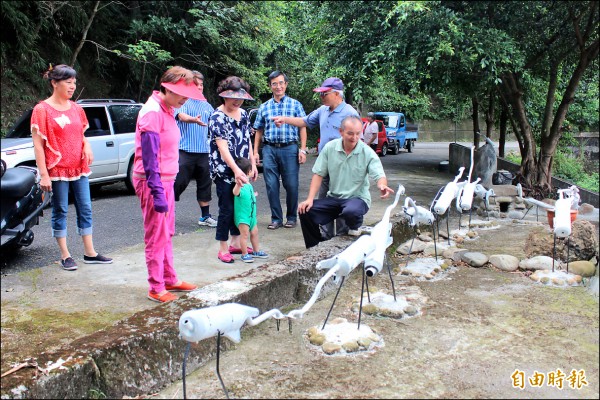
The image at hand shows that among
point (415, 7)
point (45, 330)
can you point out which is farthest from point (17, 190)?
point (415, 7)

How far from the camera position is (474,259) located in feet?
18.4

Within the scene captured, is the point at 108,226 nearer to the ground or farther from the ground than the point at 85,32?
nearer to the ground

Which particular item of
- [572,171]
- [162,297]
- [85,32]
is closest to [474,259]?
[162,297]

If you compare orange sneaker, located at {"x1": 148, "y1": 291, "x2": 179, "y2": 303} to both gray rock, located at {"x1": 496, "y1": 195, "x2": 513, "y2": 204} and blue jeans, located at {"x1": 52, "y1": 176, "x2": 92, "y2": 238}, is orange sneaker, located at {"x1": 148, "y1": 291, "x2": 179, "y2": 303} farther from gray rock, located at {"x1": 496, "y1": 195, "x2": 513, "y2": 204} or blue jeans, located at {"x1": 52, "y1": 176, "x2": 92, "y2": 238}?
gray rock, located at {"x1": 496, "y1": 195, "x2": 513, "y2": 204}

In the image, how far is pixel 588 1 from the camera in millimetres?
9625

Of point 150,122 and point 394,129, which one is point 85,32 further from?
point 394,129

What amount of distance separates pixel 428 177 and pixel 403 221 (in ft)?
29.6

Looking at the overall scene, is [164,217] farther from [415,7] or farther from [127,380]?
[415,7]

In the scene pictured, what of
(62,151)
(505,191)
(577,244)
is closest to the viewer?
(62,151)

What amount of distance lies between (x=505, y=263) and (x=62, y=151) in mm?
4073

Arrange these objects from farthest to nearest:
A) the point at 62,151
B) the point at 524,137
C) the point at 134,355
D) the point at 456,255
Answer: the point at 524,137 < the point at 456,255 < the point at 62,151 < the point at 134,355

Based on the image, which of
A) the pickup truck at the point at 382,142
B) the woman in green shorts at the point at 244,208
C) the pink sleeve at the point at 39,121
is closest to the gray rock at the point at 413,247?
the woman in green shorts at the point at 244,208

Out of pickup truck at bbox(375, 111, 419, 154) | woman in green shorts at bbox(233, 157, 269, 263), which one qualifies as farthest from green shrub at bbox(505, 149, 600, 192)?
woman in green shorts at bbox(233, 157, 269, 263)

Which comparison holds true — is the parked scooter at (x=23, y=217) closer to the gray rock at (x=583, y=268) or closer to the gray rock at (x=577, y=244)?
the gray rock at (x=583, y=268)
